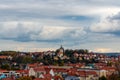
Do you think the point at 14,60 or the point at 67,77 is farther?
the point at 14,60

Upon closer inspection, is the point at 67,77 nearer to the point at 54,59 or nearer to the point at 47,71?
the point at 47,71

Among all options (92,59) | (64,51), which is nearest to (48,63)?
(64,51)

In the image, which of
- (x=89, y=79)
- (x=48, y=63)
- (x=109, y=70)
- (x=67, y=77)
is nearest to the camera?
(x=67, y=77)

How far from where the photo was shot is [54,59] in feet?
414

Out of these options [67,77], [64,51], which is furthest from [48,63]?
[67,77]

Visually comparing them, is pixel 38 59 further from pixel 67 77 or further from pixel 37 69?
pixel 67 77

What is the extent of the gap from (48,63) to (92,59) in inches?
1070

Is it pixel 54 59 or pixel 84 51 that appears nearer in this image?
pixel 54 59

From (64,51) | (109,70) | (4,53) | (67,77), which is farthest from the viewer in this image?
(4,53)

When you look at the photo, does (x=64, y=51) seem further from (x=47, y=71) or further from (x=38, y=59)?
(x=47, y=71)

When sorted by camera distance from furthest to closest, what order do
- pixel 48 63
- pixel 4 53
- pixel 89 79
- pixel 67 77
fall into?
1. pixel 4 53
2. pixel 48 63
3. pixel 89 79
4. pixel 67 77

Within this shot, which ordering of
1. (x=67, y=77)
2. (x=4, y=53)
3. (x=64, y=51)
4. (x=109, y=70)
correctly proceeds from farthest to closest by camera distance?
(x=4, y=53) < (x=64, y=51) < (x=109, y=70) < (x=67, y=77)

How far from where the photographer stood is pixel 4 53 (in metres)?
147

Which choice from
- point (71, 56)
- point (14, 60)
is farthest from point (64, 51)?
point (14, 60)
